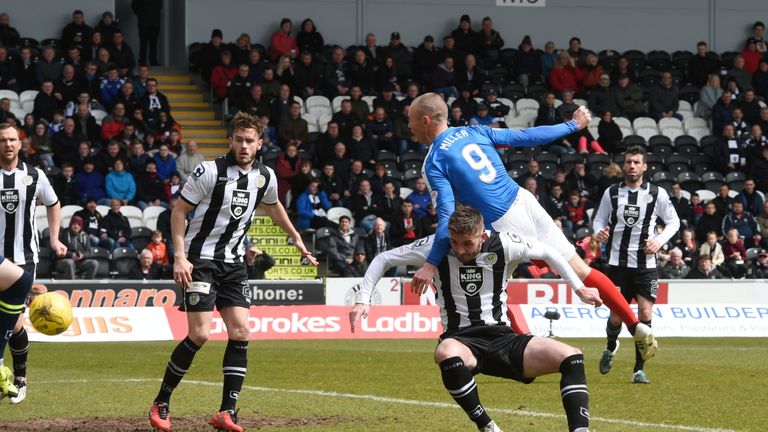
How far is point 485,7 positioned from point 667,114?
18.1 ft

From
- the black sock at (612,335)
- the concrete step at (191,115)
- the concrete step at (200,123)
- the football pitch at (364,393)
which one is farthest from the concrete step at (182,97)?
the black sock at (612,335)

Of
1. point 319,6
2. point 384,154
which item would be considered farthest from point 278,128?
point 319,6

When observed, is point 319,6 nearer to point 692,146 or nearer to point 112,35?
point 112,35

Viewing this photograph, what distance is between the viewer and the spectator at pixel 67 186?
2341 cm

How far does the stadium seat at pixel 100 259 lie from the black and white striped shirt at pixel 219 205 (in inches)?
528

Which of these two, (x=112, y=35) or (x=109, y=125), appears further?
(x=112, y=35)

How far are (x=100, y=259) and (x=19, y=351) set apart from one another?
1132cm

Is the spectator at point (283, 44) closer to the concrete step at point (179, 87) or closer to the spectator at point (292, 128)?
the concrete step at point (179, 87)

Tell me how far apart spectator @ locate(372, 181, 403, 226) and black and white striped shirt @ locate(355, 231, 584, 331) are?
55.3 feet

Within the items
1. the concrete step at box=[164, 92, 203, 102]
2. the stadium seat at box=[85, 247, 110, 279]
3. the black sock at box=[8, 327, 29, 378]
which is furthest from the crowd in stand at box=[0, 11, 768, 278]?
the black sock at box=[8, 327, 29, 378]

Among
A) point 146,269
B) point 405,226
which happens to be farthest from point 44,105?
point 405,226

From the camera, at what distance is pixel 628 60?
32.4 meters

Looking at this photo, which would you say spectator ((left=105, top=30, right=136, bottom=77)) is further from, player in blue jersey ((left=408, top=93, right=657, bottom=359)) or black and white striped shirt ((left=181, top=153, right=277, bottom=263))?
player in blue jersey ((left=408, top=93, right=657, bottom=359))

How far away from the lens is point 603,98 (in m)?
30.2
